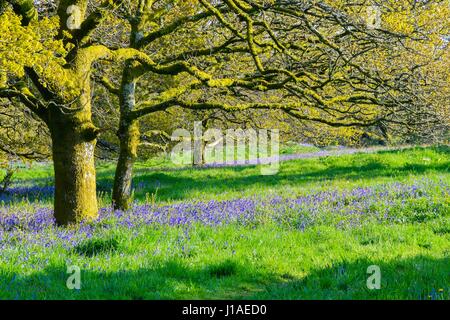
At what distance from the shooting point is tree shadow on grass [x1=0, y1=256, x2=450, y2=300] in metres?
5.51

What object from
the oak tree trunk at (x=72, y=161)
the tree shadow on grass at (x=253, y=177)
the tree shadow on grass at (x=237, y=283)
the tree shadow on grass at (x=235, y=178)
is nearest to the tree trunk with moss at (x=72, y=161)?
the oak tree trunk at (x=72, y=161)

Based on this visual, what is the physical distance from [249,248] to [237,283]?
1.40 m

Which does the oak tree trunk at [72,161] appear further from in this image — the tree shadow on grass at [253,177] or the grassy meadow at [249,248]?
the tree shadow on grass at [253,177]

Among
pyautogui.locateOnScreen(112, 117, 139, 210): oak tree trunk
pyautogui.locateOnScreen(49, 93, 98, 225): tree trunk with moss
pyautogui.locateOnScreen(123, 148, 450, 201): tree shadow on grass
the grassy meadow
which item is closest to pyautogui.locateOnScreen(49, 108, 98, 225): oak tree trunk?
pyautogui.locateOnScreen(49, 93, 98, 225): tree trunk with moss

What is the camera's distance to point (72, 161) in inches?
381

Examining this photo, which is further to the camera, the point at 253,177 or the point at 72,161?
the point at 253,177

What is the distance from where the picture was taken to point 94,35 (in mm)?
12125

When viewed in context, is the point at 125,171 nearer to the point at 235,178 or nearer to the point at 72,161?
the point at 72,161

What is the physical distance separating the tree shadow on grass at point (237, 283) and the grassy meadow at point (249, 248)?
15mm

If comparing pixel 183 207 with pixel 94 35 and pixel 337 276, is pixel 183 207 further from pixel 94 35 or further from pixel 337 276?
pixel 337 276

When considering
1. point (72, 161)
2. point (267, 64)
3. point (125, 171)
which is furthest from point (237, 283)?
point (267, 64)

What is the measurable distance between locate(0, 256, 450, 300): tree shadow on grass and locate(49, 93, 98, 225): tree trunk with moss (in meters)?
3.39

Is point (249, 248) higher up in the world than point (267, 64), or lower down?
lower down

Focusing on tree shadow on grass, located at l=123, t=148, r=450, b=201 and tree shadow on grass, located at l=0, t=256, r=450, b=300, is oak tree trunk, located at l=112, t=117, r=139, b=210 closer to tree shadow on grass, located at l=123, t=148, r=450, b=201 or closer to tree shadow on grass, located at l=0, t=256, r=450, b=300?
tree shadow on grass, located at l=123, t=148, r=450, b=201
